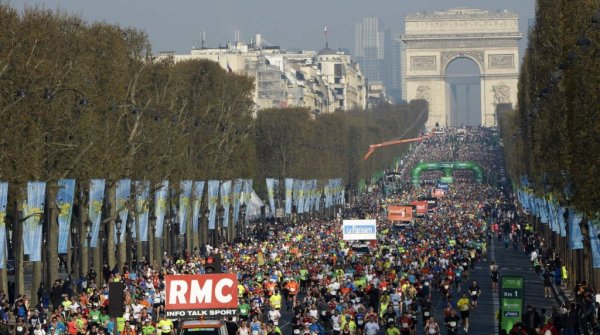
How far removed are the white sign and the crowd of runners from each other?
1.89 ft

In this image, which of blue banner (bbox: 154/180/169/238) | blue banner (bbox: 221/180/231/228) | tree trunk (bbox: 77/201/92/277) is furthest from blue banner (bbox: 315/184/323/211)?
tree trunk (bbox: 77/201/92/277)

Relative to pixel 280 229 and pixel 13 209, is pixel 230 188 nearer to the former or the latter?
pixel 280 229

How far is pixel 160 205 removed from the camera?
86.2m

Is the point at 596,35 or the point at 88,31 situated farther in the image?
the point at 88,31

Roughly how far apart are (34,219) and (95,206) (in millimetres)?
9608

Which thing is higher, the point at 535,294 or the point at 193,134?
the point at 193,134

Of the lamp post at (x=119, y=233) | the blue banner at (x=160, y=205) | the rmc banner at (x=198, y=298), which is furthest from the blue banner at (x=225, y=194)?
the rmc banner at (x=198, y=298)

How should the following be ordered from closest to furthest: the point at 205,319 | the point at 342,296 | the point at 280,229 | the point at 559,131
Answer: the point at 205,319 → the point at 342,296 → the point at 559,131 → the point at 280,229

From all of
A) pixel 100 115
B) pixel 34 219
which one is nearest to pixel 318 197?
pixel 100 115

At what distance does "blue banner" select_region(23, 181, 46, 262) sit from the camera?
60531 mm

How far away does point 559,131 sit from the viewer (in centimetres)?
6762

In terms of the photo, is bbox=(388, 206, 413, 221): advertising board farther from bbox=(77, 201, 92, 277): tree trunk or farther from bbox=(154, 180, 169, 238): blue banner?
bbox=(77, 201, 92, 277): tree trunk

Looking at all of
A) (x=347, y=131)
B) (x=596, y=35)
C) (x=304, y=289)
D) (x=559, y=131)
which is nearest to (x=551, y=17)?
(x=559, y=131)

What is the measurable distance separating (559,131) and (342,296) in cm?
1266
